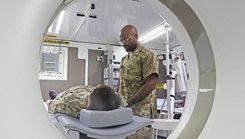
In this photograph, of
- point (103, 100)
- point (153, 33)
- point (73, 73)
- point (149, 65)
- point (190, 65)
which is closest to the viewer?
point (190, 65)

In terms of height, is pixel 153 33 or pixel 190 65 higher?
pixel 153 33

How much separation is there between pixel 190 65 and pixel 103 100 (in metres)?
0.65

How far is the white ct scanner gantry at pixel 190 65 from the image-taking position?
24.2 inches

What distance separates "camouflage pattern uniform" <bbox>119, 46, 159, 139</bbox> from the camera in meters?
1.72

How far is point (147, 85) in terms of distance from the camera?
1685 mm

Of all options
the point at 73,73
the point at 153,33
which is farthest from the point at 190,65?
the point at 73,73

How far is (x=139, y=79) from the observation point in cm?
176

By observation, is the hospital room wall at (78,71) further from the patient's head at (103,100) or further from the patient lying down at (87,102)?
the patient's head at (103,100)

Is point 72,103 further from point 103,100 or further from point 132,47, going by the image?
point 132,47

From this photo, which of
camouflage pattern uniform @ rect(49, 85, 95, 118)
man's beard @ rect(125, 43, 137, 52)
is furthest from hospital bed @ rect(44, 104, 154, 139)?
man's beard @ rect(125, 43, 137, 52)
